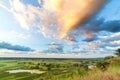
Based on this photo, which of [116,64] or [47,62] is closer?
[116,64]

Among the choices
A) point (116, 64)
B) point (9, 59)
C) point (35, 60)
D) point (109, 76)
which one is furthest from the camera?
point (35, 60)

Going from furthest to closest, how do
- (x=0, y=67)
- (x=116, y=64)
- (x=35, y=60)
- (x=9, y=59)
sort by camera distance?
(x=35, y=60) < (x=9, y=59) < (x=0, y=67) < (x=116, y=64)

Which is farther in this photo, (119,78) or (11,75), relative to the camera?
(11,75)

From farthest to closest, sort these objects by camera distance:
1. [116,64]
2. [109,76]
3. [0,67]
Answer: [0,67]
[116,64]
[109,76]

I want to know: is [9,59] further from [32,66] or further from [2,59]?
[32,66]

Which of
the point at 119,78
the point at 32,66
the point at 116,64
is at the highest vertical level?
the point at 32,66

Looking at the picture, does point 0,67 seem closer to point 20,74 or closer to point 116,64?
point 20,74

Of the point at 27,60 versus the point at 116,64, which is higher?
the point at 27,60

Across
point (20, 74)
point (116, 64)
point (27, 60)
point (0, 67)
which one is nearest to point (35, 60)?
point (27, 60)

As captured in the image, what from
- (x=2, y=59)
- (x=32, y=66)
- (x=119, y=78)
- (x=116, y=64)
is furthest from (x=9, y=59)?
(x=119, y=78)
